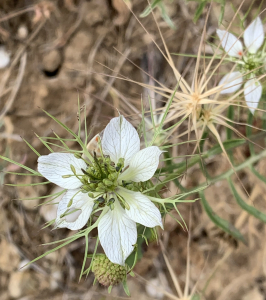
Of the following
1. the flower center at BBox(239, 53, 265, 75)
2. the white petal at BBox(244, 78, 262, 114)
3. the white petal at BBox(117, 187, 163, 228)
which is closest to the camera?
the white petal at BBox(117, 187, 163, 228)

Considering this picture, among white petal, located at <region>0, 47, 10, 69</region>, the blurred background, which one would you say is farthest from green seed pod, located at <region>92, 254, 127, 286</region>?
white petal, located at <region>0, 47, 10, 69</region>

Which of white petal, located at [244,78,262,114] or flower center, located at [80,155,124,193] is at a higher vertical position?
white petal, located at [244,78,262,114]

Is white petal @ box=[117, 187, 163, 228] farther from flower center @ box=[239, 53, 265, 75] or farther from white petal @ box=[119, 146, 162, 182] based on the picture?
flower center @ box=[239, 53, 265, 75]

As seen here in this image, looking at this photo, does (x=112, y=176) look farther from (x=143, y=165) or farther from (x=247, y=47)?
(x=247, y=47)

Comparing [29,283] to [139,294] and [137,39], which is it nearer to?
[139,294]

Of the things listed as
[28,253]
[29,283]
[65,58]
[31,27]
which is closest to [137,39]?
[65,58]

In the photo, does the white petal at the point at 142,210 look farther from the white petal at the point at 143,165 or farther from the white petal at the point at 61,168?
the white petal at the point at 61,168
